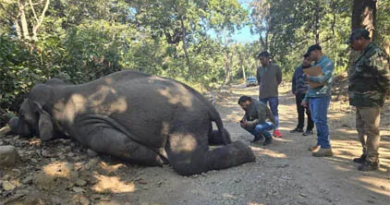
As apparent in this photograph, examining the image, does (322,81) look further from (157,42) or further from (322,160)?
(157,42)

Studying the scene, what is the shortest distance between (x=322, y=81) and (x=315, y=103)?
0.41m

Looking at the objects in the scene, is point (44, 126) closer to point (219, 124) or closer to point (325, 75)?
point (219, 124)

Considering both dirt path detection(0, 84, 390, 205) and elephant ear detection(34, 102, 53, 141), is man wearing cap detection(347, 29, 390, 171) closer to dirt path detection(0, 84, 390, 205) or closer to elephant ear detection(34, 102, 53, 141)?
dirt path detection(0, 84, 390, 205)

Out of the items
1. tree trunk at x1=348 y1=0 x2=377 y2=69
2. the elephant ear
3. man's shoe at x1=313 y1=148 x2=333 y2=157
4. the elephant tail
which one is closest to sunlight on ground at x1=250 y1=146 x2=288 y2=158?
man's shoe at x1=313 y1=148 x2=333 y2=157

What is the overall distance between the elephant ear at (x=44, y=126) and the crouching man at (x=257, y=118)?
3.35 metres

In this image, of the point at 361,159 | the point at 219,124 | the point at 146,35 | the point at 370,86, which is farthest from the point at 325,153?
the point at 146,35

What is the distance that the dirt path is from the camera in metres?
3.43

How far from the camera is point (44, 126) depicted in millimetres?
→ 4762

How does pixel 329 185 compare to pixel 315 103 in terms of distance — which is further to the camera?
pixel 315 103

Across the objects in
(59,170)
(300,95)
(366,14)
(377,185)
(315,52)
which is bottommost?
(377,185)

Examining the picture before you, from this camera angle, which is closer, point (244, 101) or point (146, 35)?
point (244, 101)

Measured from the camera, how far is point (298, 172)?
417cm

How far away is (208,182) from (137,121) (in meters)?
1.42

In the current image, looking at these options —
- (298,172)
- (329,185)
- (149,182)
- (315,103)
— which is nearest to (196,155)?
(149,182)
